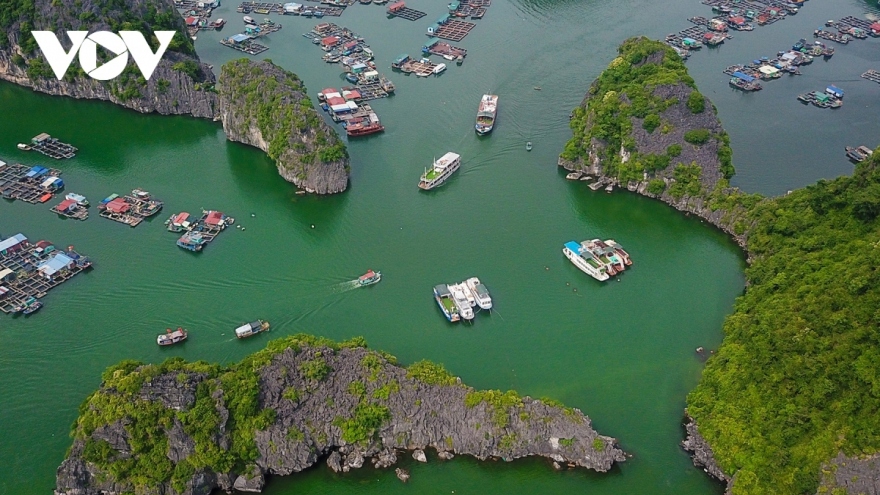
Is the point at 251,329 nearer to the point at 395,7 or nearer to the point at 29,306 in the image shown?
the point at 29,306

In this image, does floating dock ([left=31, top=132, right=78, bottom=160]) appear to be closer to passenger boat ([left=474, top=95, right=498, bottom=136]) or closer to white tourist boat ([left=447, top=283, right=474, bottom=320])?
passenger boat ([left=474, top=95, right=498, bottom=136])

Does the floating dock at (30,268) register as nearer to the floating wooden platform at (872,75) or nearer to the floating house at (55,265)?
the floating house at (55,265)

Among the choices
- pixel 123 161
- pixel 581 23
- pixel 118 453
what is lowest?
pixel 581 23

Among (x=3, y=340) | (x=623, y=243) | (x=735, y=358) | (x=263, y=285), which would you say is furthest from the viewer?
(x=623, y=243)

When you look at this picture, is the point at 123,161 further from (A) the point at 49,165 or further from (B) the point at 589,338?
(B) the point at 589,338

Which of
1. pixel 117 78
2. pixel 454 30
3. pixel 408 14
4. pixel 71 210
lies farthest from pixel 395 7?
pixel 71 210

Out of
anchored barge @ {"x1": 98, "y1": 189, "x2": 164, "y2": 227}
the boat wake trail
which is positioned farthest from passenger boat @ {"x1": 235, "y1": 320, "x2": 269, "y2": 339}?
anchored barge @ {"x1": 98, "y1": 189, "x2": 164, "y2": 227}

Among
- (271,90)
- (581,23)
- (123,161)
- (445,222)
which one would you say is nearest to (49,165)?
(123,161)
